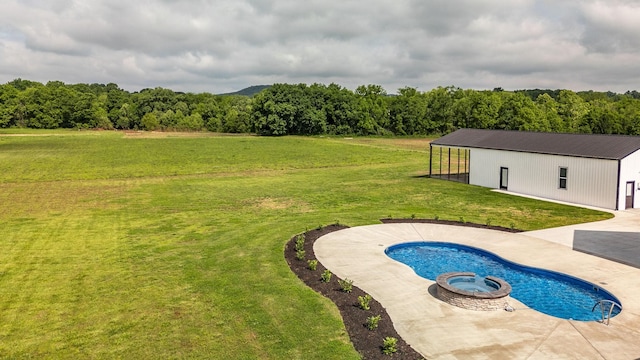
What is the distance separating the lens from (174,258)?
16125 millimetres

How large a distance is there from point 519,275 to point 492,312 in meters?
4.04

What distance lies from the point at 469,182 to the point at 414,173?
294 inches

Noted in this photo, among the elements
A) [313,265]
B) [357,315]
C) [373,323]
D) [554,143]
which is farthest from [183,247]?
[554,143]

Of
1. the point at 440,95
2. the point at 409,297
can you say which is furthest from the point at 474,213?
the point at 440,95

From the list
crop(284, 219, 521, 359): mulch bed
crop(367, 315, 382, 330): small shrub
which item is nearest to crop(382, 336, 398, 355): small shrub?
crop(284, 219, 521, 359): mulch bed

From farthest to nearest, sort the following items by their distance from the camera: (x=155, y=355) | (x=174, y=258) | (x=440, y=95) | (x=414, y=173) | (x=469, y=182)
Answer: (x=440, y=95)
(x=414, y=173)
(x=469, y=182)
(x=174, y=258)
(x=155, y=355)

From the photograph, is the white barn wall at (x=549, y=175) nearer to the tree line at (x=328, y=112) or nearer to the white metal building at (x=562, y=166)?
the white metal building at (x=562, y=166)

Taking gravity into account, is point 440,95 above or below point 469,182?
above

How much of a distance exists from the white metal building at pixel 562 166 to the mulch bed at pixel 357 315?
58.3 ft

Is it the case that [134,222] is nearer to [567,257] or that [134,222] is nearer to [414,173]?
[567,257]

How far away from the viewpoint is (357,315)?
11.5m

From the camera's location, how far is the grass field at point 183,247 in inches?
407

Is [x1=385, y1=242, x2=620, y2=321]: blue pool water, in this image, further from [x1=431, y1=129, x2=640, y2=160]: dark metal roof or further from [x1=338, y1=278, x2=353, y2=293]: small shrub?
[x1=431, y1=129, x2=640, y2=160]: dark metal roof

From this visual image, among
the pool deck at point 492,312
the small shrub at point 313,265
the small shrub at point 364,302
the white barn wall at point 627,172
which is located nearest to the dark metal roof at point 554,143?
the white barn wall at point 627,172
